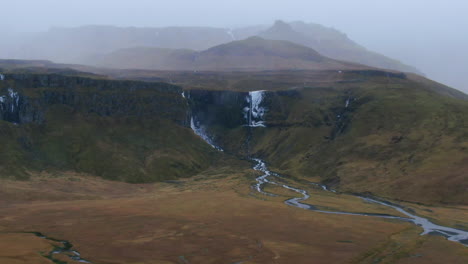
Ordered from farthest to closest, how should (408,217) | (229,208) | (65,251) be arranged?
(229,208), (408,217), (65,251)

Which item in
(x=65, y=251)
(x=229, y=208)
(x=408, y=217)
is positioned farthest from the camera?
(x=229, y=208)

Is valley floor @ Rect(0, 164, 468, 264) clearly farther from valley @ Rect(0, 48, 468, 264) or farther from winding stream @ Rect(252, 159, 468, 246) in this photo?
winding stream @ Rect(252, 159, 468, 246)

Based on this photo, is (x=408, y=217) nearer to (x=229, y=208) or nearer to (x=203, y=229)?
(x=229, y=208)

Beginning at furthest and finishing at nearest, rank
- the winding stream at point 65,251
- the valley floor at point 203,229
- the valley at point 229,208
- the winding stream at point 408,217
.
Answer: the winding stream at point 408,217 < the valley at point 229,208 < the valley floor at point 203,229 < the winding stream at point 65,251

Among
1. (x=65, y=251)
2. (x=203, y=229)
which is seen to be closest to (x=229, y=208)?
(x=203, y=229)

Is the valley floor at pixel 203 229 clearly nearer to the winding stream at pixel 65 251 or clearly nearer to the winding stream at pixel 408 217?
the winding stream at pixel 65 251

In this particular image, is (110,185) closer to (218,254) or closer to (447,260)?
(218,254)

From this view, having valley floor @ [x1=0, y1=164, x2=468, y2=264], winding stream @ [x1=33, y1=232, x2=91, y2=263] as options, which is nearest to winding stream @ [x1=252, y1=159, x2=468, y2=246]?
valley floor @ [x1=0, y1=164, x2=468, y2=264]

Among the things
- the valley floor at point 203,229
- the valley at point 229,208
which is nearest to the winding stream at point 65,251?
the valley at point 229,208
